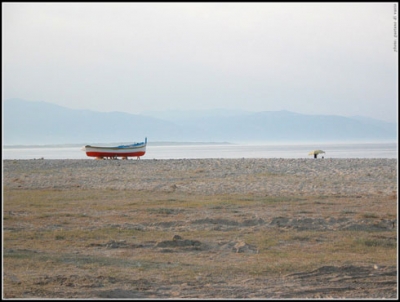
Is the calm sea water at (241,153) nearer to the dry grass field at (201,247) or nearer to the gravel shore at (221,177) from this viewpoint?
the gravel shore at (221,177)

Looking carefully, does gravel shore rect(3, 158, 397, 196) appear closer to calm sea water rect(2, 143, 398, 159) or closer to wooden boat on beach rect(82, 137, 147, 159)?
wooden boat on beach rect(82, 137, 147, 159)

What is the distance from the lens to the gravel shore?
19844 millimetres

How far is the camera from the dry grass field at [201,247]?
27.2ft

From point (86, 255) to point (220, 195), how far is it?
8435 mm

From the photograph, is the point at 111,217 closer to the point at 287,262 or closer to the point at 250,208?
the point at 250,208

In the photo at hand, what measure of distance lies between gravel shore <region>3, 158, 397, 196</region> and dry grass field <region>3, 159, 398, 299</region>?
231 centimetres

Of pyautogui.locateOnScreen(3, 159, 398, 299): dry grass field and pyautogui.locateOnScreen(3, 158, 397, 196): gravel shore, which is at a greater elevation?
pyautogui.locateOnScreen(3, 158, 397, 196): gravel shore

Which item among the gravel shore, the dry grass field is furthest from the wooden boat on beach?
the dry grass field

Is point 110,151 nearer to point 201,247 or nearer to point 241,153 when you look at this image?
point 241,153

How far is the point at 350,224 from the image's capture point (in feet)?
42.4

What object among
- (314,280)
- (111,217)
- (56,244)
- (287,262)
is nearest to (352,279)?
(314,280)

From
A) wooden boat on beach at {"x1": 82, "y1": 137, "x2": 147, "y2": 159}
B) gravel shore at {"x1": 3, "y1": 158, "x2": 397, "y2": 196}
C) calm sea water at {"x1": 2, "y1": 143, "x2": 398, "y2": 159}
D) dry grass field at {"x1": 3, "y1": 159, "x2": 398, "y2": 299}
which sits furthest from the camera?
calm sea water at {"x1": 2, "y1": 143, "x2": 398, "y2": 159}

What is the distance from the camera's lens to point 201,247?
36.1 ft

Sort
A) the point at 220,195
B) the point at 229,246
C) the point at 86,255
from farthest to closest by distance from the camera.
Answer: the point at 220,195, the point at 229,246, the point at 86,255
